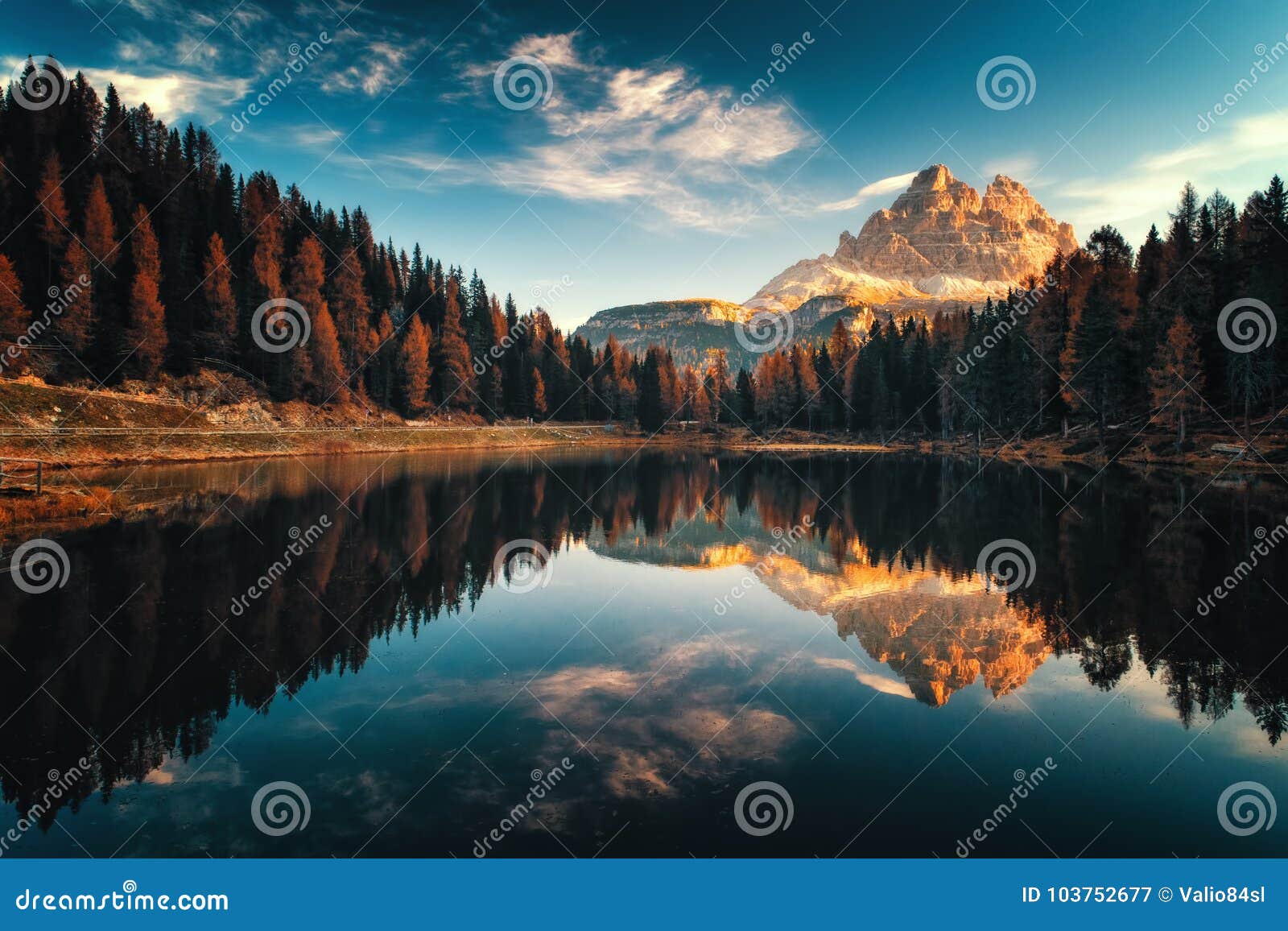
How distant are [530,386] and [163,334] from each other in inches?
2655

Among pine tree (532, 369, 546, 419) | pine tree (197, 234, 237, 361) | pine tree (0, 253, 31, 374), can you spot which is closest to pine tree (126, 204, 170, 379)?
pine tree (197, 234, 237, 361)

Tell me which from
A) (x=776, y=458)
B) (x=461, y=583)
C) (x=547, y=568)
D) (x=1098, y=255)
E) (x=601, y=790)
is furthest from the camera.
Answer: (x=776, y=458)

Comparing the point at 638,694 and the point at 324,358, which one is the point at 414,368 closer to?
the point at 324,358

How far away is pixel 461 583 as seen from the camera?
19797mm

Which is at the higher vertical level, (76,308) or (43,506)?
(76,308)

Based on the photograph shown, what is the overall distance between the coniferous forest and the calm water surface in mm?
44154

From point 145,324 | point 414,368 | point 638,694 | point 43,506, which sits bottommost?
point 638,694

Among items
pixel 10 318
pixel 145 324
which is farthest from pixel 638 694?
pixel 145 324

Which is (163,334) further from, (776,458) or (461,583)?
(776,458)

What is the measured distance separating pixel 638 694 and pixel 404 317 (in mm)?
116564

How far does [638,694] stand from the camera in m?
12.3

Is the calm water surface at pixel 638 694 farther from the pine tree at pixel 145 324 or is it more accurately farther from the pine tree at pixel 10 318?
the pine tree at pixel 145 324

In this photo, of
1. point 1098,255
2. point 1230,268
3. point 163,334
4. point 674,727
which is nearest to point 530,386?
point 163,334

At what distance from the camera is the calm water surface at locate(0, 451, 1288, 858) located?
811 cm
